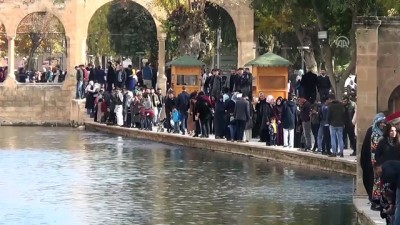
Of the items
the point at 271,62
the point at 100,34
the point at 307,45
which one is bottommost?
the point at 271,62

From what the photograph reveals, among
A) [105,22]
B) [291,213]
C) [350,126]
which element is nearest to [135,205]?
[291,213]

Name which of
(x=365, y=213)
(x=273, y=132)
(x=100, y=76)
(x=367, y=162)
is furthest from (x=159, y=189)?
(x=100, y=76)

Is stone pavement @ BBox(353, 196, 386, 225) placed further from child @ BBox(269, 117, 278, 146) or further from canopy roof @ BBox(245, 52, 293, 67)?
canopy roof @ BBox(245, 52, 293, 67)

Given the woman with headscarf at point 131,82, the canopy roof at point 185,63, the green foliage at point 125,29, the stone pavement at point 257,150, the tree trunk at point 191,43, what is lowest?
the stone pavement at point 257,150

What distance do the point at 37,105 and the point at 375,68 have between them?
31.1 metres

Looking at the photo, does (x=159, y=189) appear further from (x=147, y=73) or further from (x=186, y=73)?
(x=147, y=73)

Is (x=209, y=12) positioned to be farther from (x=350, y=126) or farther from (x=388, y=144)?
(x=388, y=144)

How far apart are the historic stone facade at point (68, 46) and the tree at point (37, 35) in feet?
51.2

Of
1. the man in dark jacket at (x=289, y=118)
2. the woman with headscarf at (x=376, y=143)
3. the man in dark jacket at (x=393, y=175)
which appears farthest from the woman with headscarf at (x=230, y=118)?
the man in dark jacket at (x=393, y=175)

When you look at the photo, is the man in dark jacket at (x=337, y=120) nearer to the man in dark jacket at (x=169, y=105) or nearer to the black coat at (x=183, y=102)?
the black coat at (x=183, y=102)

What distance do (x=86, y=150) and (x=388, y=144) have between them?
69.4 feet

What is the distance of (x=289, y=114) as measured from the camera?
32438mm

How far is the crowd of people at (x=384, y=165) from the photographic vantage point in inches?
572

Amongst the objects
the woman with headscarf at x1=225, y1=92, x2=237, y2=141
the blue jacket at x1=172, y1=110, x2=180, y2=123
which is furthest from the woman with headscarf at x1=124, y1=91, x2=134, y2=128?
the woman with headscarf at x1=225, y1=92, x2=237, y2=141
